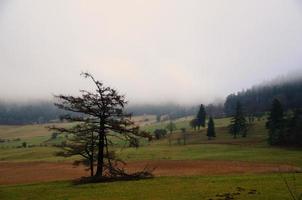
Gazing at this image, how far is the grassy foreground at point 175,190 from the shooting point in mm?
27797

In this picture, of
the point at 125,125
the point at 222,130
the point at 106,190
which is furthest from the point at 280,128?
the point at 106,190

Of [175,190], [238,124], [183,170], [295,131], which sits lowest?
[183,170]

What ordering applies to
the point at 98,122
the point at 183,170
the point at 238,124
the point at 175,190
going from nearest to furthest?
the point at 175,190 → the point at 98,122 → the point at 183,170 → the point at 238,124

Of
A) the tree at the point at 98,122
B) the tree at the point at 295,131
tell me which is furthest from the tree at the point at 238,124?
the tree at the point at 98,122

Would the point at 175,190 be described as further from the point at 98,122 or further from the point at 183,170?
the point at 183,170

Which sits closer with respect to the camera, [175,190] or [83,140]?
[175,190]

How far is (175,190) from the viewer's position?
3098cm

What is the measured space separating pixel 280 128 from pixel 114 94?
74.6m

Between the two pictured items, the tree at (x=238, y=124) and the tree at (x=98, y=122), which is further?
the tree at (x=238, y=124)

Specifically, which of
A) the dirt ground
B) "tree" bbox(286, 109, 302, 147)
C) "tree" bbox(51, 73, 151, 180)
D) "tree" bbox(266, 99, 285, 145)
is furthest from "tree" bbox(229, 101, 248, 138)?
"tree" bbox(51, 73, 151, 180)

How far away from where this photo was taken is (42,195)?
33.4 m

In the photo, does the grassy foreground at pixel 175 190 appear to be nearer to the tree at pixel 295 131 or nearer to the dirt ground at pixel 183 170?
the dirt ground at pixel 183 170

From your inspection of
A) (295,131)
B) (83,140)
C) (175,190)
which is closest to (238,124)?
(295,131)

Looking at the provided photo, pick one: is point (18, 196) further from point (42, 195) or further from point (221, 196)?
point (221, 196)
